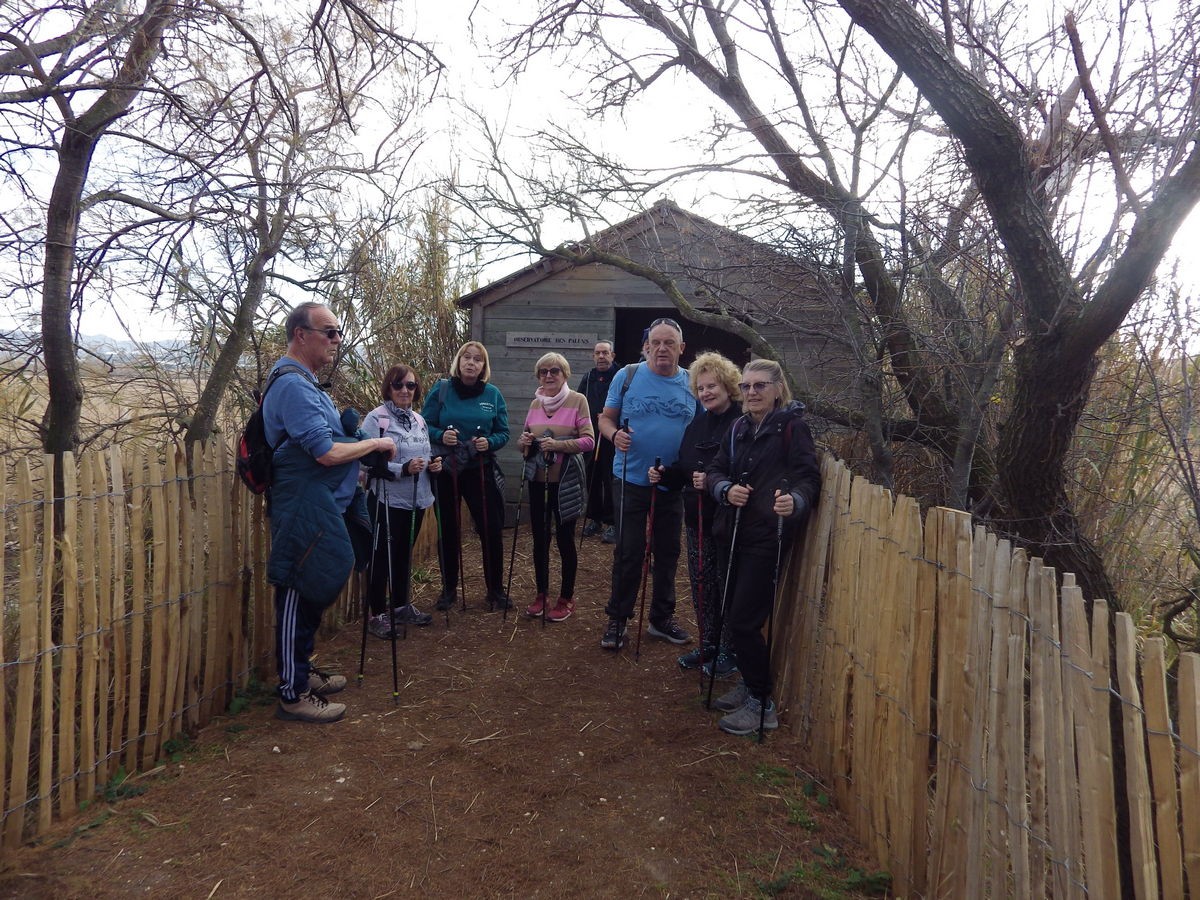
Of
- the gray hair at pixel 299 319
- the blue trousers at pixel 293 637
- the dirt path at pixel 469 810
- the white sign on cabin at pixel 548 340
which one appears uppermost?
the white sign on cabin at pixel 548 340

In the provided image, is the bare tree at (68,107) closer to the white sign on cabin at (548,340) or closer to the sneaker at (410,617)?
the sneaker at (410,617)

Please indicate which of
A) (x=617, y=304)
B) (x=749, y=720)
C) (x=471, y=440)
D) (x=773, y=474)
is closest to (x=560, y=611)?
(x=471, y=440)

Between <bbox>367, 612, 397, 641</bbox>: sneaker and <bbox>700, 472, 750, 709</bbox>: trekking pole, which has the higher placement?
<bbox>700, 472, 750, 709</bbox>: trekking pole

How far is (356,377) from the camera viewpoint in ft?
27.8

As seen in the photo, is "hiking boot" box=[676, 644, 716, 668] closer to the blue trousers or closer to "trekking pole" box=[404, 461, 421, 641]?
"trekking pole" box=[404, 461, 421, 641]

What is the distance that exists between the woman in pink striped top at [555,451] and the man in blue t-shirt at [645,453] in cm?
39

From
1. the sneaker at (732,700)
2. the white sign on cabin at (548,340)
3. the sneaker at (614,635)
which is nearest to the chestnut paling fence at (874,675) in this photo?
the sneaker at (732,700)

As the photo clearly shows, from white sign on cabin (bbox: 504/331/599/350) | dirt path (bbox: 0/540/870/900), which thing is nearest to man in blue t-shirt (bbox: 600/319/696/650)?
dirt path (bbox: 0/540/870/900)

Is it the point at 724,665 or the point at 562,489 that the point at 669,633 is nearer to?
the point at 724,665

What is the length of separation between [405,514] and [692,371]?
2.12 m

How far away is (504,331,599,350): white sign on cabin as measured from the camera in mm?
→ 9203

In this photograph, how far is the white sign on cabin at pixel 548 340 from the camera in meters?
9.20

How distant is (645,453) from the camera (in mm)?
4691

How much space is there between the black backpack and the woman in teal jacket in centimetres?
168
